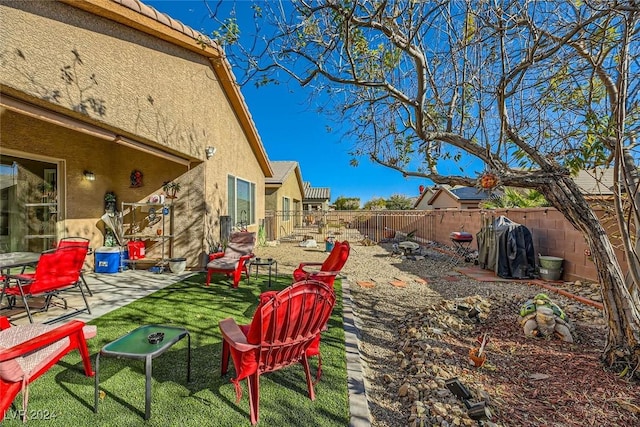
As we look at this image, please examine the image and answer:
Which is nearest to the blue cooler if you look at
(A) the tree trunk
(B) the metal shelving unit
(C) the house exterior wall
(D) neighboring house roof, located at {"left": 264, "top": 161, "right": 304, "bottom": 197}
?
(B) the metal shelving unit

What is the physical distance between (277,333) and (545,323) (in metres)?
3.63

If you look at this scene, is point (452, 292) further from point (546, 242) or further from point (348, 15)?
point (348, 15)

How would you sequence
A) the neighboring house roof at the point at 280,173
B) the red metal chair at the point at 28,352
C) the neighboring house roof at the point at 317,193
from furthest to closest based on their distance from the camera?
the neighboring house roof at the point at 317,193 → the neighboring house roof at the point at 280,173 → the red metal chair at the point at 28,352

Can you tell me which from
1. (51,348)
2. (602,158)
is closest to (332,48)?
(602,158)

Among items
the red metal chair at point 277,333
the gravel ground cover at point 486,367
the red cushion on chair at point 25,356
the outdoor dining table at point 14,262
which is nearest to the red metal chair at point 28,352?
the red cushion on chair at point 25,356

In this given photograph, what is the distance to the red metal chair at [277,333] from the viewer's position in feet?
7.65

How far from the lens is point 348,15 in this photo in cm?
355

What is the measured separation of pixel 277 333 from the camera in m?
2.41

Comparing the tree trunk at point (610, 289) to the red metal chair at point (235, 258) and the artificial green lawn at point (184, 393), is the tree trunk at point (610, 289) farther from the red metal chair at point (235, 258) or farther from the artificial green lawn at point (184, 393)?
the red metal chair at point (235, 258)

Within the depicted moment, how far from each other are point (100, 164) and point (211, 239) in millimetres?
3286

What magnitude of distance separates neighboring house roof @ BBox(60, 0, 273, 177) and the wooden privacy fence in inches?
314

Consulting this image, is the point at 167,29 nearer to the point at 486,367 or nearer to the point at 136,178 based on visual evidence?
the point at 136,178

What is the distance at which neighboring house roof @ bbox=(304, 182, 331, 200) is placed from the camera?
3429 centimetres

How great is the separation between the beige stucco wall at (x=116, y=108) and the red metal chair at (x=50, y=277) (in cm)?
205
